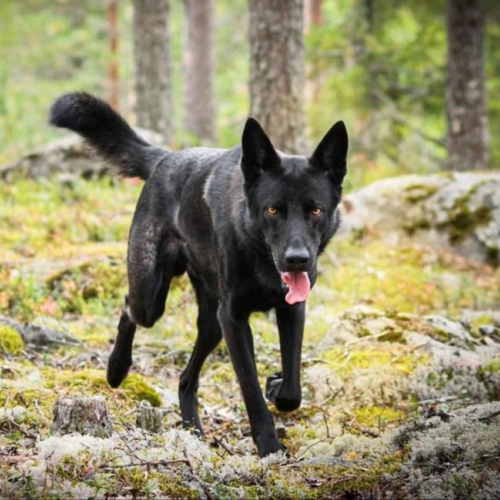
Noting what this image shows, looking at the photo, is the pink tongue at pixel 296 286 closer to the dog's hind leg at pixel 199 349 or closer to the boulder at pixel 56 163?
the dog's hind leg at pixel 199 349

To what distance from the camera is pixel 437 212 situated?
10.3 metres

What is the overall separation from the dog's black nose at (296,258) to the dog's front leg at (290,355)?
20.6 inches

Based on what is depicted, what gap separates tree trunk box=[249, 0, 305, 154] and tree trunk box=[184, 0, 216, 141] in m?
8.53

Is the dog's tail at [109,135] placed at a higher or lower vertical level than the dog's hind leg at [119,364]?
higher

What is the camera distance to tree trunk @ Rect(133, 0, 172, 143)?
43.3ft

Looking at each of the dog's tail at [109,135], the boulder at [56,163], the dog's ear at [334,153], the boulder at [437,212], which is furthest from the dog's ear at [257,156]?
the boulder at [56,163]

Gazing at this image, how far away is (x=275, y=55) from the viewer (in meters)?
8.63

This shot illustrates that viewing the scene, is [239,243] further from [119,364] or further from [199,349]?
[119,364]

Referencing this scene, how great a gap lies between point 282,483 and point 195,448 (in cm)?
66

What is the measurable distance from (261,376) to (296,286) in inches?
71.5

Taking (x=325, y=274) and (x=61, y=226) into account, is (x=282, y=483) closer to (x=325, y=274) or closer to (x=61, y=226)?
(x=325, y=274)

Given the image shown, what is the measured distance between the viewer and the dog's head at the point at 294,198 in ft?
14.1

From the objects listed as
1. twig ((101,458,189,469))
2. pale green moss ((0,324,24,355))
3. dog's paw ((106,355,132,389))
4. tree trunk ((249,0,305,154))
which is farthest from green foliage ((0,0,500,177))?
twig ((101,458,189,469))

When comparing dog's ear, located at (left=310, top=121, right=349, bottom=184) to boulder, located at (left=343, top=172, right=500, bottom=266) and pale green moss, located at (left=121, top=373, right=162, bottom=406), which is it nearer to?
pale green moss, located at (left=121, top=373, right=162, bottom=406)
